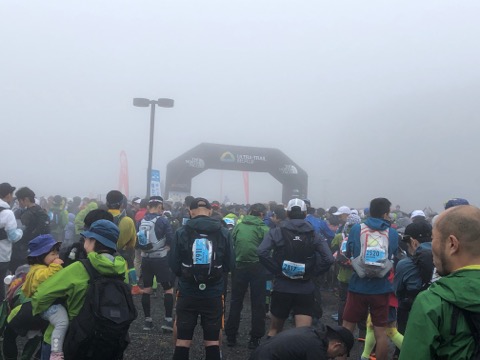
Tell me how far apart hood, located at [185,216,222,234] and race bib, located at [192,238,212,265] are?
111mm

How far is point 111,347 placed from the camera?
3.51 metres

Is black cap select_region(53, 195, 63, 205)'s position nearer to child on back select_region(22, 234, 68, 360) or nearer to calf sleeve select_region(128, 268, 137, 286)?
calf sleeve select_region(128, 268, 137, 286)

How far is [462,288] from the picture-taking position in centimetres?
200

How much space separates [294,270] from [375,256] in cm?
92

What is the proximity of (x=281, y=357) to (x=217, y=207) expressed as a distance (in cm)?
879

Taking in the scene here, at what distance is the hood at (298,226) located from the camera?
5777mm

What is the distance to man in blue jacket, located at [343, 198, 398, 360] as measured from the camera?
5348 mm

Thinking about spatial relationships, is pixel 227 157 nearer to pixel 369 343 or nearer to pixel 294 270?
pixel 294 270

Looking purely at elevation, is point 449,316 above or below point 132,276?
above

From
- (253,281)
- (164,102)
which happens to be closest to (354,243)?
(253,281)

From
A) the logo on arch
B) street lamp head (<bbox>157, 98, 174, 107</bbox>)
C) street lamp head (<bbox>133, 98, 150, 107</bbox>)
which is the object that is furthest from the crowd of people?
the logo on arch

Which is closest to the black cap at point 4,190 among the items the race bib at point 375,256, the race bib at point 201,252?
the race bib at point 201,252

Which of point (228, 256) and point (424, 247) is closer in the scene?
point (424, 247)

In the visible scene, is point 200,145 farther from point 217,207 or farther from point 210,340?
point 210,340
